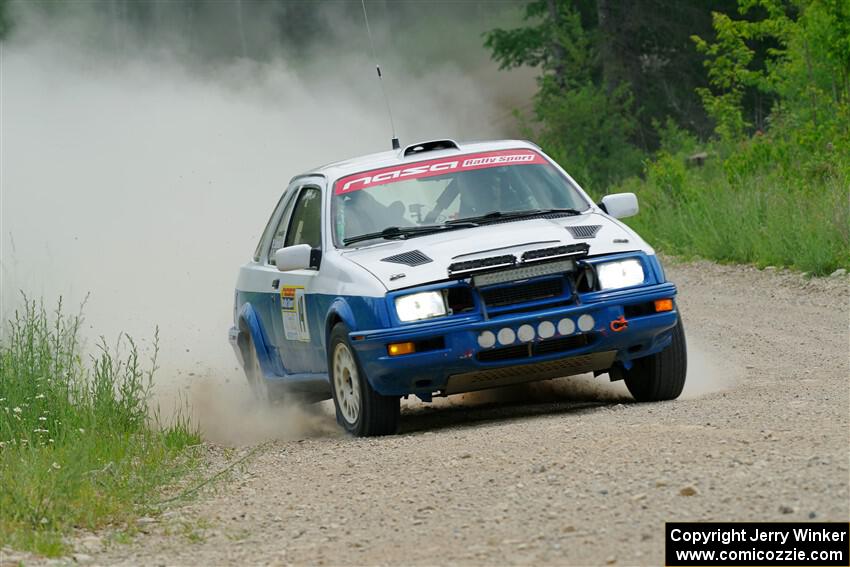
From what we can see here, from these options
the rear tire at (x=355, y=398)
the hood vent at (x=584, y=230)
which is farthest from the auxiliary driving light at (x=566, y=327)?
the rear tire at (x=355, y=398)

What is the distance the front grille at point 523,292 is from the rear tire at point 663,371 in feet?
2.60

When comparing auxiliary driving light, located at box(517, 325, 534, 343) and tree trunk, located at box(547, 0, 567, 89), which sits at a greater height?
tree trunk, located at box(547, 0, 567, 89)

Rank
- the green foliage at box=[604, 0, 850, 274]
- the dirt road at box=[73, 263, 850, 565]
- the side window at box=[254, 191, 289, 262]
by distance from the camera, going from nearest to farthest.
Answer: the dirt road at box=[73, 263, 850, 565] → the side window at box=[254, 191, 289, 262] → the green foliage at box=[604, 0, 850, 274]

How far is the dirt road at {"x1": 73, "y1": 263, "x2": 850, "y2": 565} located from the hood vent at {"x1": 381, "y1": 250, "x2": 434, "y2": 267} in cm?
97

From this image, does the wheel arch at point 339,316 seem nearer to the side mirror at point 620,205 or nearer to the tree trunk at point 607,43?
the side mirror at point 620,205

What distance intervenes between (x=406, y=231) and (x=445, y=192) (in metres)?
0.48

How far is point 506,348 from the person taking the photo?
8812mm

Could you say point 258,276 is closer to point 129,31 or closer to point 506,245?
point 506,245

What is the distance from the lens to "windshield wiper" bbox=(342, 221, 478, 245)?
31.8ft

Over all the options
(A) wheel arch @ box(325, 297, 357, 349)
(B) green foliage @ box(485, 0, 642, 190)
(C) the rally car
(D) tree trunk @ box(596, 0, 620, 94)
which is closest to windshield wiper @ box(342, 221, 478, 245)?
(C) the rally car

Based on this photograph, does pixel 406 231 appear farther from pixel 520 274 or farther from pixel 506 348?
pixel 506 348

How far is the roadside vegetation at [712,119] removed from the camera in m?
18.1

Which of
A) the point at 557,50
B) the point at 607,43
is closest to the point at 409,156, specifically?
the point at 607,43

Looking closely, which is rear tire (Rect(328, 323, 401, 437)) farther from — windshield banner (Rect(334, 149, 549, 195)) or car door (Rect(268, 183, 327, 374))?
windshield banner (Rect(334, 149, 549, 195))
